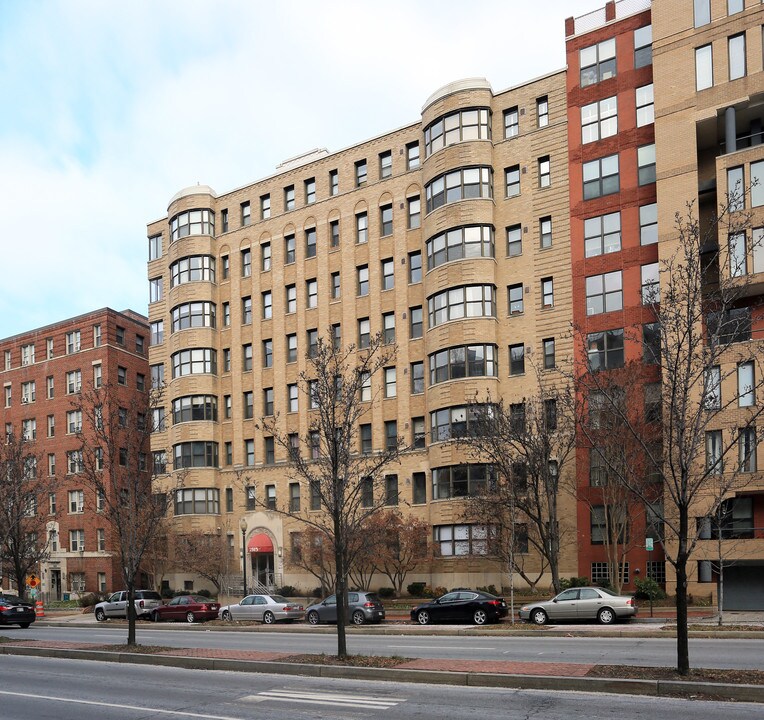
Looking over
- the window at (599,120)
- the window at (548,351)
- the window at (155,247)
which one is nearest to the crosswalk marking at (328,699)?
the window at (548,351)

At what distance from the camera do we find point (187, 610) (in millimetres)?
39188

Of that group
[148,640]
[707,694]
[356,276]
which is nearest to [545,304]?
[356,276]

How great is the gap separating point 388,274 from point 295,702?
37.3m

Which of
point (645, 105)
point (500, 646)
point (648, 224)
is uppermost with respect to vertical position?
point (645, 105)

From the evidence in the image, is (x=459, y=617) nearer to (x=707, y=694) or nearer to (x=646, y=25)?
(x=707, y=694)

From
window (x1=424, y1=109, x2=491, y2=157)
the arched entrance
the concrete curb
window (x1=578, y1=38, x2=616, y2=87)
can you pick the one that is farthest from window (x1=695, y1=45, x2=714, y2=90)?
the arched entrance

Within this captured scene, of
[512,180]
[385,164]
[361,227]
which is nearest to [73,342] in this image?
[361,227]

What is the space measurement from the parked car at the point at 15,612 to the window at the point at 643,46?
38968 mm

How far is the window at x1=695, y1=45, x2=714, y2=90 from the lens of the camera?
38.7 metres

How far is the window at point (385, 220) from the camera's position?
164 feet

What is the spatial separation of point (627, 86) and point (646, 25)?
319cm

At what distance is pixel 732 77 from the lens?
37.9 metres

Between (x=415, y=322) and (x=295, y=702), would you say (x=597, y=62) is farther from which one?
(x=295, y=702)

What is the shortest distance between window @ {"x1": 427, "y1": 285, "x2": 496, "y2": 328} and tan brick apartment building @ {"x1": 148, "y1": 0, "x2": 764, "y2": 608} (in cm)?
8
